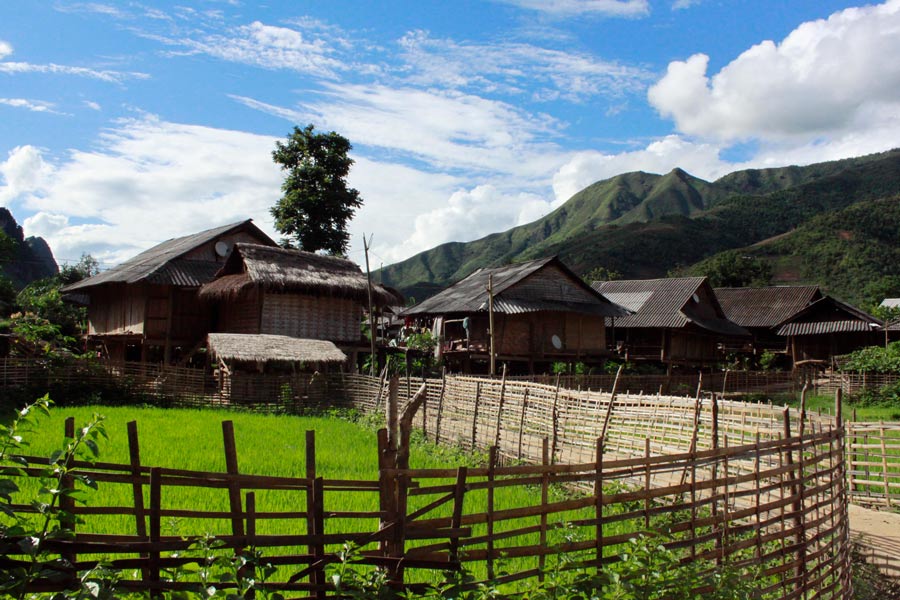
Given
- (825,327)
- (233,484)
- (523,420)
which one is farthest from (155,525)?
(825,327)

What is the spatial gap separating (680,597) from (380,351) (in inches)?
935

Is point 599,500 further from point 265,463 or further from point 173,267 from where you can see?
point 173,267

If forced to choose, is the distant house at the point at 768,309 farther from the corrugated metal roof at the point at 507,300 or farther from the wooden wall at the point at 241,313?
the wooden wall at the point at 241,313

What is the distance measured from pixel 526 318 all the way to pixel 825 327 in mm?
16686

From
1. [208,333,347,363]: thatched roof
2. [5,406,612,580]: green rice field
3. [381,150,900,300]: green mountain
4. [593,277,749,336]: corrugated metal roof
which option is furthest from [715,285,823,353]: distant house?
[5,406,612,580]: green rice field

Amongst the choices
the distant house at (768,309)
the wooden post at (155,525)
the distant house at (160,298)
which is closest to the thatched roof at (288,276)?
the distant house at (160,298)

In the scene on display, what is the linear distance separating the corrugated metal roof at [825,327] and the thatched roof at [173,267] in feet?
82.3

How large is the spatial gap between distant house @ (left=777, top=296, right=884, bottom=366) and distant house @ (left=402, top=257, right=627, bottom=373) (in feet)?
39.6

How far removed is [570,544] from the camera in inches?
173

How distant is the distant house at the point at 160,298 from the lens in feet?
80.8

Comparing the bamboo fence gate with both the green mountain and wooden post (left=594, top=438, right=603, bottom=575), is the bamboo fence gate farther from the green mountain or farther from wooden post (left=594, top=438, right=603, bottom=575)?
the green mountain

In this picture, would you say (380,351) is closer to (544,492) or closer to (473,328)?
(473,328)

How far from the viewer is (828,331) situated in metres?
34.4

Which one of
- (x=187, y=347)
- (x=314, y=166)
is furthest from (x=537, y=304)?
(x=314, y=166)
